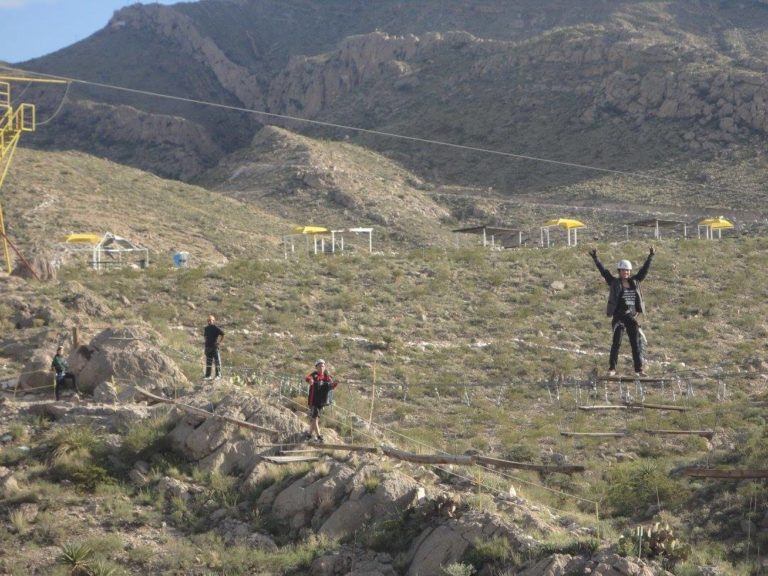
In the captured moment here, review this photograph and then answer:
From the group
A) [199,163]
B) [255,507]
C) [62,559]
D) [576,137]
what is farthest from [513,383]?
[199,163]

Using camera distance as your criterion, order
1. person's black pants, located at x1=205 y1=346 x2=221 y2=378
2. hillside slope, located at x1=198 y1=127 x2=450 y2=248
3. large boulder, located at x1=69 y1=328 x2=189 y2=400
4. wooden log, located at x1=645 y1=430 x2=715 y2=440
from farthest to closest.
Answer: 1. hillside slope, located at x1=198 y1=127 x2=450 y2=248
2. wooden log, located at x1=645 y1=430 x2=715 y2=440
3. person's black pants, located at x1=205 y1=346 x2=221 y2=378
4. large boulder, located at x1=69 y1=328 x2=189 y2=400

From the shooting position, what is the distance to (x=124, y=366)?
19.5 meters

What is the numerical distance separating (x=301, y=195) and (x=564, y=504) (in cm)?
5448

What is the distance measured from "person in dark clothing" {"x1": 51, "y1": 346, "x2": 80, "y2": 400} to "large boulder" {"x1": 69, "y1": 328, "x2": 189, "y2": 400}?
23 centimetres

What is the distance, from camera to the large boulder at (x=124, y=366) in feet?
63.7

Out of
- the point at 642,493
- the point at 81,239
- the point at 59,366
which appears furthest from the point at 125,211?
the point at 642,493

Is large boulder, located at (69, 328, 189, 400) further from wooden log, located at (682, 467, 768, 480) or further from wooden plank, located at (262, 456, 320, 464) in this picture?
wooden log, located at (682, 467, 768, 480)

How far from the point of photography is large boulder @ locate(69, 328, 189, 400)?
19406 mm

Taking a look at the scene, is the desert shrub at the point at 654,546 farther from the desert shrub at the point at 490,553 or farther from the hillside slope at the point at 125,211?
the hillside slope at the point at 125,211

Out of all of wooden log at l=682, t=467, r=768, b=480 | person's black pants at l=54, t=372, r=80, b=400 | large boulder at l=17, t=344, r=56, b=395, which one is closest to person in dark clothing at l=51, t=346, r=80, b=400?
person's black pants at l=54, t=372, r=80, b=400

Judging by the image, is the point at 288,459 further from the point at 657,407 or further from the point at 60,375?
the point at 657,407

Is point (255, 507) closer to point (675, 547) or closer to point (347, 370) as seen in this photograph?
point (675, 547)

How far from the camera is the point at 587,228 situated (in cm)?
6269

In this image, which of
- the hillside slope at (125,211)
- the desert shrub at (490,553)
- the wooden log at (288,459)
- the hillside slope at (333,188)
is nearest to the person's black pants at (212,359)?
the wooden log at (288,459)
